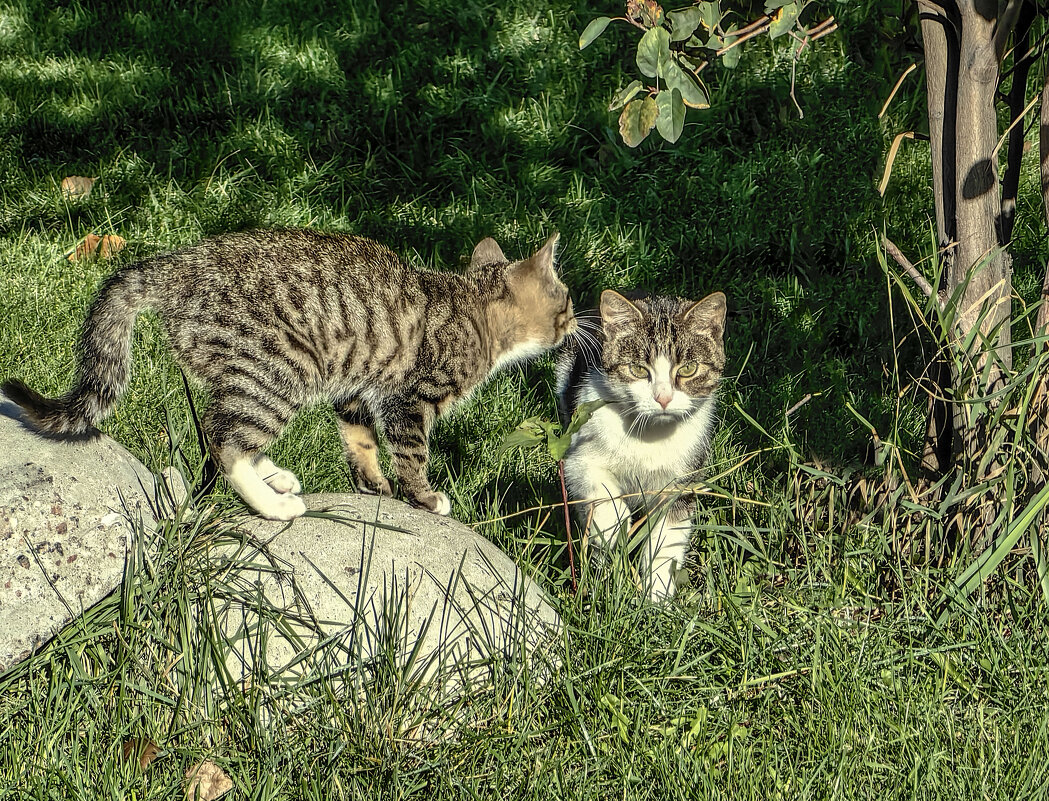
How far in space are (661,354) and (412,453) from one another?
3.04 ft

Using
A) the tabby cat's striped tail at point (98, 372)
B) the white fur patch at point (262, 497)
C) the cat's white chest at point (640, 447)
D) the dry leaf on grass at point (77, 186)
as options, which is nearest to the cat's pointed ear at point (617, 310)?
the cat's white chest at point (640, 447)

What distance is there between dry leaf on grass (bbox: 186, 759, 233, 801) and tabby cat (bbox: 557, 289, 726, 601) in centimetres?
139

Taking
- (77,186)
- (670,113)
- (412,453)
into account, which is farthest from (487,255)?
(77,186)

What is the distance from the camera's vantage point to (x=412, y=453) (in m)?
3.92

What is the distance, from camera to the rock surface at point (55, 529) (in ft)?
9.68

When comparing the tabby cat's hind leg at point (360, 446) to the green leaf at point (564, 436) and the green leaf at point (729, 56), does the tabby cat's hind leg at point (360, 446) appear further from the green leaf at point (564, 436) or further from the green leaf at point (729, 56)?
the green leaf at point (729, 56)

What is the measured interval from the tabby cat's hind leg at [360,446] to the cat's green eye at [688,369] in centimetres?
115

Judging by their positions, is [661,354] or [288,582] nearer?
[288,582]

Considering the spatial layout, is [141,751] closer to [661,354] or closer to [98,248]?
[661,354]

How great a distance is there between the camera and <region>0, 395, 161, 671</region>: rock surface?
2951 millimetres

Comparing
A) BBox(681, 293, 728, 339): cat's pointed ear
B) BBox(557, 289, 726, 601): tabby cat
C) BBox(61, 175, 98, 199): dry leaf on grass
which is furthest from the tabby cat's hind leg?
BBox(61, 175, 98, 199): dry leaf on grass

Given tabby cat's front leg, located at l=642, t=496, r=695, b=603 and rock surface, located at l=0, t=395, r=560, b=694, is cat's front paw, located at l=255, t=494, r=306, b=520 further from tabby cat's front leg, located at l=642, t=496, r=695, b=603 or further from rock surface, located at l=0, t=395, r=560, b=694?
tabby cat's front leg, located at l=642, t=496, r=695, b=603

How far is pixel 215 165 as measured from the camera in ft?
19.7

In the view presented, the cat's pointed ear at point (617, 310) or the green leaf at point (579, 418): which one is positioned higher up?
the green leaf at point (579, 418)
